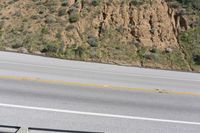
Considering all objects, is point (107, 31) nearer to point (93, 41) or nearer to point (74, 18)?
point (93, 41)

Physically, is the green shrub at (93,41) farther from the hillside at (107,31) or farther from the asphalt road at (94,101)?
the asphalt road at (94,101)

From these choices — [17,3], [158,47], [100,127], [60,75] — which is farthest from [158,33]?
[100,127]

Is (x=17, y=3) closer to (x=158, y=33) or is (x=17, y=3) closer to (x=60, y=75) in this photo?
(x=158, y=33)

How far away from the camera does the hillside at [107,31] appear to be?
22609 mm

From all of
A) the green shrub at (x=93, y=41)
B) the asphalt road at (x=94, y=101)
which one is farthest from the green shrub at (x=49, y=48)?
the asphalt road at (x=94, y=101)

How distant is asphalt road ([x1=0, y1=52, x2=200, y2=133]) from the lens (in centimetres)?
827

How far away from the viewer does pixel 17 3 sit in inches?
1070

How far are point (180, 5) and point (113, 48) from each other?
6.38 m

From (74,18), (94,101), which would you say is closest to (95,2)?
(74,18)

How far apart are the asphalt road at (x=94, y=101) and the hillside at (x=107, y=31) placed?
22.8 ft

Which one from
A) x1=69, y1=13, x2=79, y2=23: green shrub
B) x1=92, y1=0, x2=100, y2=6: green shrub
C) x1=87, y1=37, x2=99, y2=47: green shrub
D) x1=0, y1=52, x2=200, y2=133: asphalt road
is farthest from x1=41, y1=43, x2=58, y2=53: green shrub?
x1=0, y1=52, x2=200, y2=133: asphalt road

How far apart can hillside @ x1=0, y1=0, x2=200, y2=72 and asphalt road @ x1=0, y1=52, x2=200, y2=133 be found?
22.8 feet

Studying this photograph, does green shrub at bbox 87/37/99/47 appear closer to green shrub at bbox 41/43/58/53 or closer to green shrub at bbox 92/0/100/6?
green shrub at bbox 41/43/58/53

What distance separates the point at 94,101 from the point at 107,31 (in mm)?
14868
